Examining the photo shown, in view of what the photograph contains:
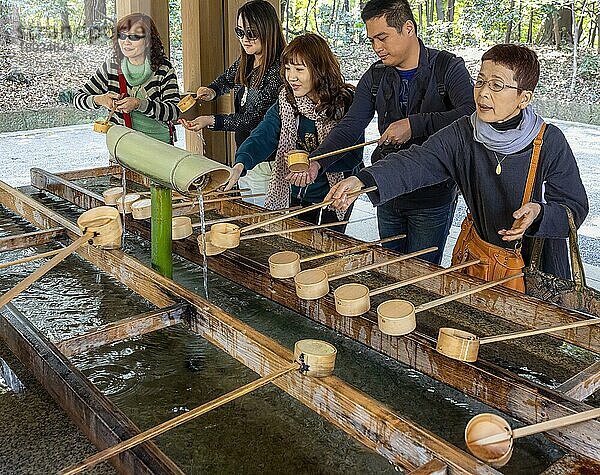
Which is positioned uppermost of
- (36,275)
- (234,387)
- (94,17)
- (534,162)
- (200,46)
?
(94,17)

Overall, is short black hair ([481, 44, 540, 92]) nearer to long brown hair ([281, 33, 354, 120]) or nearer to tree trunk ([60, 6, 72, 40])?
long brown hair ([281, 33, 354, 120])

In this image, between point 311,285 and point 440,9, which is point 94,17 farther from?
point 311,285

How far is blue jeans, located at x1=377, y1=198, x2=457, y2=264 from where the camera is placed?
331 cm

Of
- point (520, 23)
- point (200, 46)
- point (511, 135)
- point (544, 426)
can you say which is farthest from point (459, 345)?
point (200, 46)

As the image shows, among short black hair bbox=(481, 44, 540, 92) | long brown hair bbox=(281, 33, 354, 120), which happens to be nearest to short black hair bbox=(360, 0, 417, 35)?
long brown hair bbox=(281, 33, 354, 120)

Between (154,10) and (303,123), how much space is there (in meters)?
2.39

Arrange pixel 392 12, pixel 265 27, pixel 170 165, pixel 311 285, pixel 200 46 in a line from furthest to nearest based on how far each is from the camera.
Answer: pixel 200 46 < pixel 265 27 < pixel 392 12 < pixel 311 285 < pixel 170 165

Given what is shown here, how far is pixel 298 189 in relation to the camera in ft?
12.6

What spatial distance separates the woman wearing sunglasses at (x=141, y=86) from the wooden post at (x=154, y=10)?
899 millimetres

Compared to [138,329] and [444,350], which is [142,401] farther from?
[444,350]

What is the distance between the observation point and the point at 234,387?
174cm

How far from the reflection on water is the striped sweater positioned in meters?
2.08

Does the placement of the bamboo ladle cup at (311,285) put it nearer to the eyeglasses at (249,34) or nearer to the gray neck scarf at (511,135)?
the gray neck scarf at (511,135)

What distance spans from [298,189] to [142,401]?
7.59 feet
